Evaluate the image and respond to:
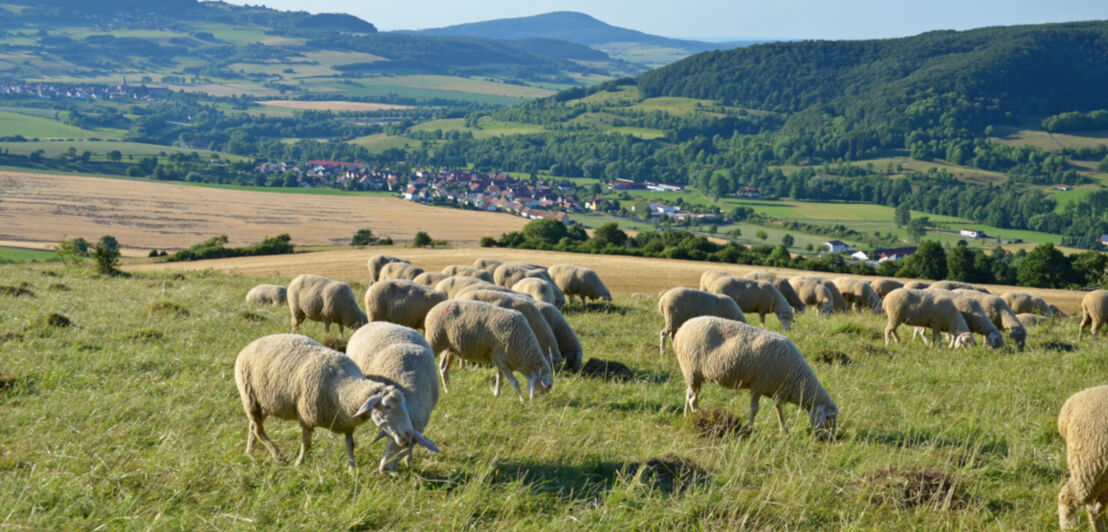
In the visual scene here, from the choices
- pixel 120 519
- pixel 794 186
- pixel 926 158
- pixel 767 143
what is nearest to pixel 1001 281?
pixel 120 519

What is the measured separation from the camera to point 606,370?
41.3ft

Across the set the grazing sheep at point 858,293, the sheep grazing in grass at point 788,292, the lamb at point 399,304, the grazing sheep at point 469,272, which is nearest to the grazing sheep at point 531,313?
the lamb at point 399,304

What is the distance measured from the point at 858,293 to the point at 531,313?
52.5ft

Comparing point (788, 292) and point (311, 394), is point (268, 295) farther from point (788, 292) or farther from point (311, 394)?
point (311, 394)

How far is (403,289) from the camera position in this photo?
47.3 feet

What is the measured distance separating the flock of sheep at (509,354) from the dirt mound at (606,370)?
0.83 feet

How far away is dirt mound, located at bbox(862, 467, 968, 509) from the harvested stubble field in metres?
60.1

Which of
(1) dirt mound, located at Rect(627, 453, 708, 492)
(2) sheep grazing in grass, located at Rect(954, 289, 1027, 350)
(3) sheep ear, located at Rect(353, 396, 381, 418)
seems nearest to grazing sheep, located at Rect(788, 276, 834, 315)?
(2) sheep grazing in grass, located at Rect(954, 289, 1027, 350)

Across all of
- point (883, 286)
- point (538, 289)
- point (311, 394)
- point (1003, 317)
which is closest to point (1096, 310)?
point (1003, 317)

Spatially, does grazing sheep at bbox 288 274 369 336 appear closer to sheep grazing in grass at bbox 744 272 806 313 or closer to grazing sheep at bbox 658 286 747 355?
grazing sheep at bbox 658 286 747 355

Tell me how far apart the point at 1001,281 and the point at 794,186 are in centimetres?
9263

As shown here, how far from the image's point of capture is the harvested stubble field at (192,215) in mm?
65688

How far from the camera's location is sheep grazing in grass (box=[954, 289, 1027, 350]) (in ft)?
58.2

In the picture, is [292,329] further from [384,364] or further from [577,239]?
[577,239]
